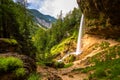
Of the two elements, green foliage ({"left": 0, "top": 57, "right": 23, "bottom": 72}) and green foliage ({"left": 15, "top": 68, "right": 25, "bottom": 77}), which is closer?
green foliage ({"left": 0, "top": 57, "right": 23, "bottom": 72})

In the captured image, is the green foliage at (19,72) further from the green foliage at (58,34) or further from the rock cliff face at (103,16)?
the green foliage at (58,34)

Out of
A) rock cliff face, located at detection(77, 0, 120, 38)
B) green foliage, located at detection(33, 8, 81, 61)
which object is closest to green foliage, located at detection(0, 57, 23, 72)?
rock cliff face, located at detection(77, 0, 120, 38)

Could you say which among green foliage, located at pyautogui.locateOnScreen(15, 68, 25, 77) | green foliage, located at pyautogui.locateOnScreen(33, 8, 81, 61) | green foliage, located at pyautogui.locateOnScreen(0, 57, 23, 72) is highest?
green foliage, located at pyautogui.locateOnScreen(33, 8, 81, 61)

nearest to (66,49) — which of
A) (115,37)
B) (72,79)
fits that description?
(115,37)

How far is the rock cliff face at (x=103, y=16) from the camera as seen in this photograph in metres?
43.3

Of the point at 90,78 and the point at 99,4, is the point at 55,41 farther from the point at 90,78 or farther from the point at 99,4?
the point at 90,78

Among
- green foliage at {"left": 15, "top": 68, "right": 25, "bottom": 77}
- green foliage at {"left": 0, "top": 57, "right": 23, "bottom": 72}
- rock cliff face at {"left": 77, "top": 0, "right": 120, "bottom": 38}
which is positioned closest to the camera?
green foliage at {"left": 0, "top": 57, "right": 23, "bottom": 72}

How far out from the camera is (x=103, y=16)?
47.9 meters

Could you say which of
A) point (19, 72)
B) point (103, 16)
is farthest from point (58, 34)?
point (19, 72)

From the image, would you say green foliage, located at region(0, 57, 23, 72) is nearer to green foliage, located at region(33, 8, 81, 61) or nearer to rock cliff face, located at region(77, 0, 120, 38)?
rock cliff face, located at region(77, 0, 120, 38)

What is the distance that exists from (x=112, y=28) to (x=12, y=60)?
3673 centimetres

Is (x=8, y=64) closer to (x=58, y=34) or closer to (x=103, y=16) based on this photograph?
(x=103, y=16)

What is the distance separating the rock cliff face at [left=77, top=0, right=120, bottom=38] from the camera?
4334 cm

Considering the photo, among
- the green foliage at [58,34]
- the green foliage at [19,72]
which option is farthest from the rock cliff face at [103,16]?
the green foliage at [58,34]
